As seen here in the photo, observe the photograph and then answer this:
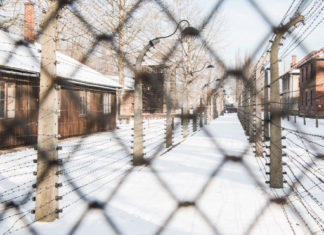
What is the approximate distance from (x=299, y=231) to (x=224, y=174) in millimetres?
1714

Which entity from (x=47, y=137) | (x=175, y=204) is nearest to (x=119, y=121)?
(x=47, y=137)

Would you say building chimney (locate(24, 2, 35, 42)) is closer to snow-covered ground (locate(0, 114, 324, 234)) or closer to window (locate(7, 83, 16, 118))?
snow-covered ground (locate(0, 114, 324, 234))

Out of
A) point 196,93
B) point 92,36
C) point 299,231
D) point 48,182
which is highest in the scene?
point 92,36

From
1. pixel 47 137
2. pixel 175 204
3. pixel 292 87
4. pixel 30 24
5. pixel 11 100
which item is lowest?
pixel 175 204

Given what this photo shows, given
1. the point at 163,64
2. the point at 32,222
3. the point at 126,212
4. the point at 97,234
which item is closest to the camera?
the point at 163,64

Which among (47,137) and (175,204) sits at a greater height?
(47,137)

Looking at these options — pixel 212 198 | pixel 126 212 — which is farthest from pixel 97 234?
pixel 212 198

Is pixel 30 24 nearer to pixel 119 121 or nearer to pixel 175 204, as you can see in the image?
pixel 119 121

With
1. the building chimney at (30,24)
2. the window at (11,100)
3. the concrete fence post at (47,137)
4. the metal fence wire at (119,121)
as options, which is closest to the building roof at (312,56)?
the metal fence wire at (119,121)

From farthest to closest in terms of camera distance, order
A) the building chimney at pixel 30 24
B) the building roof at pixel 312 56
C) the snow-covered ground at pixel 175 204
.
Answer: the snow-covered ground at pixel 175 204 < the building chimney at pixel 30 24 < the building roof at pixel 312 56

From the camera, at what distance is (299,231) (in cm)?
221

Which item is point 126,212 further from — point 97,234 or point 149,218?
point 97,234

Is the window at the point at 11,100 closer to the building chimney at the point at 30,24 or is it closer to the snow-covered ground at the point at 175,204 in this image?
the snow-covered ground at the point at 175,204

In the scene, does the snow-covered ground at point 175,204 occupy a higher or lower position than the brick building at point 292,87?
lower
